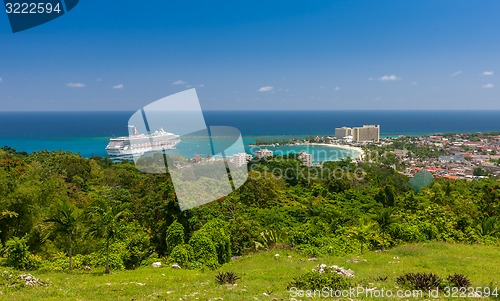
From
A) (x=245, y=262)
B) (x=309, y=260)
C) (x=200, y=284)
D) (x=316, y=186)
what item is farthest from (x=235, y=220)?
(x=316, y=186)

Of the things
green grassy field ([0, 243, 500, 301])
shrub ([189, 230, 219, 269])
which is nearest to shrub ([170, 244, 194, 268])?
shrub ([189, 230, 219, 269])

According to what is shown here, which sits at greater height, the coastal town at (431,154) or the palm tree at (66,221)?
the palm tree at (66,221)

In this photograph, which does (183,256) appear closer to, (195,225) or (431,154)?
(195,225)

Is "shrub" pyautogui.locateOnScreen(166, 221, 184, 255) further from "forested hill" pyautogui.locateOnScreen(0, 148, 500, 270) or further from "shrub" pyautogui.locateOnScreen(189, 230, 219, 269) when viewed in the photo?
"shrub" pyautogui.locateOnScreen(189, 230, 219, 269)

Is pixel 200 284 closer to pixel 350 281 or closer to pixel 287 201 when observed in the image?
pixel 350 281

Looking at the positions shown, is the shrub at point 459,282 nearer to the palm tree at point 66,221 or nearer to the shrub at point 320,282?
the shrub at point 320,282

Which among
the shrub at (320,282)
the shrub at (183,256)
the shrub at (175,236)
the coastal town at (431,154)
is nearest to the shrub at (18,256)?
the shrub at (183,256)
